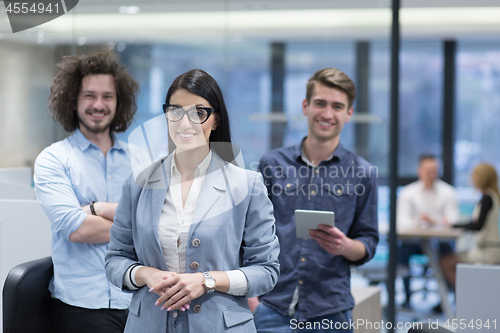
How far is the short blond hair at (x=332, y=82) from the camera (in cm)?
200

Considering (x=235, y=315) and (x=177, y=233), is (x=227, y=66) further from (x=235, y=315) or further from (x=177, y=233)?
(x=235, y=315)

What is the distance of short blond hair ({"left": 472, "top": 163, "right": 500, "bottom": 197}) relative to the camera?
450 centimetres

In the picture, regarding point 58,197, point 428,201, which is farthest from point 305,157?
point 428,201

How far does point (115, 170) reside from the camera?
1.94 meters

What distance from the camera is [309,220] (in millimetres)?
1800

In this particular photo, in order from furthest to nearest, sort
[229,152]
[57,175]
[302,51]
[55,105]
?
[302,51]
[55,105]
[57,175]
[229,152]

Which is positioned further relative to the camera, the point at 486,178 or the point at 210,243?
the point at 486,178

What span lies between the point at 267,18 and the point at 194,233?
2615 mm

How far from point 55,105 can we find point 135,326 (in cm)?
102

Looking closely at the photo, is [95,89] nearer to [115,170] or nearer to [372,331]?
[115,170]

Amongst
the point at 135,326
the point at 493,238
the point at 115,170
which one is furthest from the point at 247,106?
the point at 493,238

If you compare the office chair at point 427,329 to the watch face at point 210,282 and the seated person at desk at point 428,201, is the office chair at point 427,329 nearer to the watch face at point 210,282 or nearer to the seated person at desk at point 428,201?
the watch face at point 210,282

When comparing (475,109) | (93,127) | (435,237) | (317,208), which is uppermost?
(475,109)

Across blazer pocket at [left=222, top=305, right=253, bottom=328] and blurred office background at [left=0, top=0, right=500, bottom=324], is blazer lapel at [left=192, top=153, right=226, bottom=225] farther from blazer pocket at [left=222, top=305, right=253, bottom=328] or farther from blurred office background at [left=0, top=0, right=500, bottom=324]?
blurred office background at [left=0, top=0, right=500, bottom=324]
